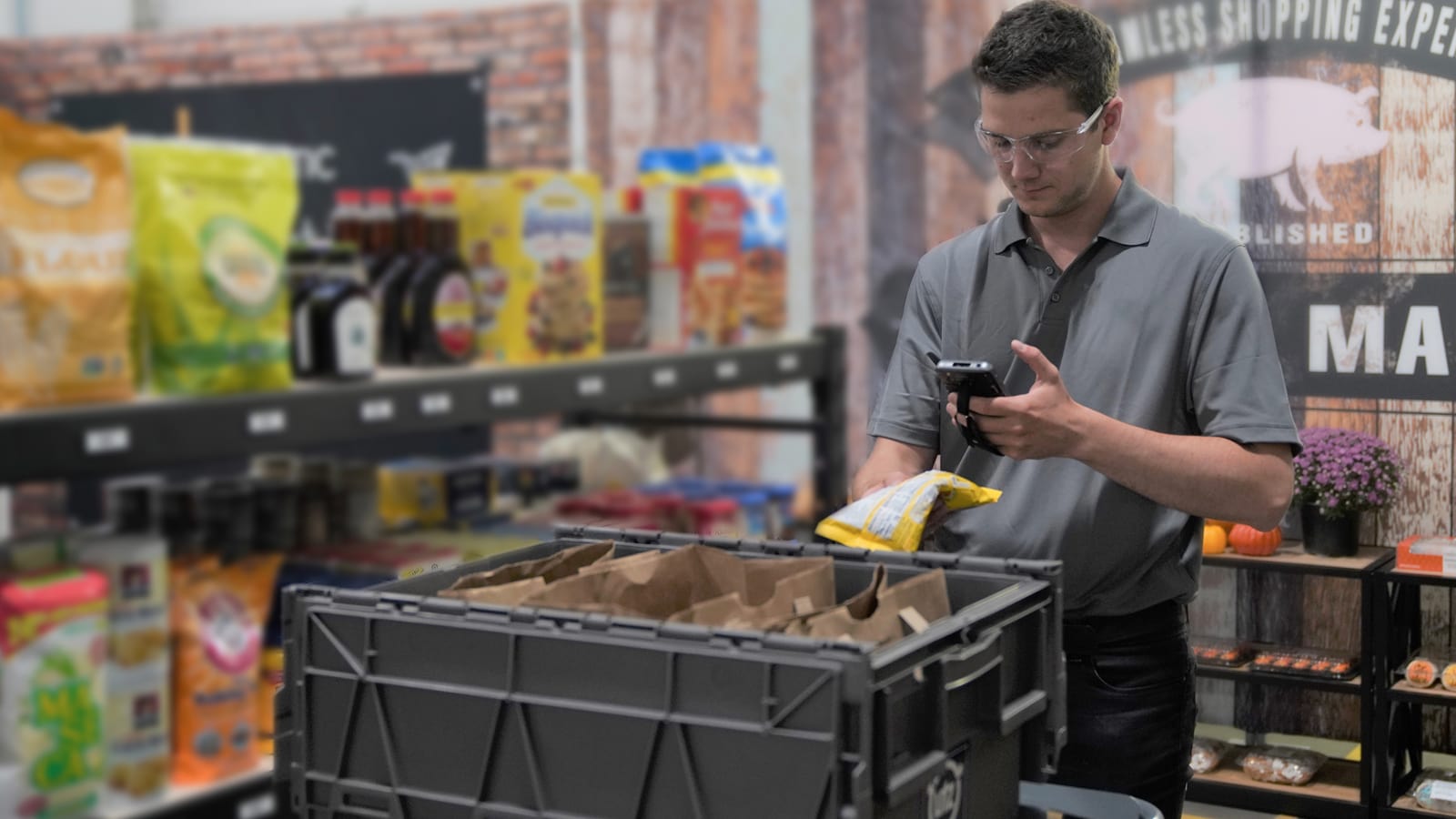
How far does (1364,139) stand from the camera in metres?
2.81

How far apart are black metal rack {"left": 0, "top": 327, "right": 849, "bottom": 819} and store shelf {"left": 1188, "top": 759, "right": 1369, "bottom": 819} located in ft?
5.24

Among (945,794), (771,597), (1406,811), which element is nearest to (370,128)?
(1406,811)

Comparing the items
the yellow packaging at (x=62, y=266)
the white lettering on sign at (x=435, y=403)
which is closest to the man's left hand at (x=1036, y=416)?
the yellow packaging at (x=62, y=266)

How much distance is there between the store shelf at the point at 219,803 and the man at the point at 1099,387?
1606 mm

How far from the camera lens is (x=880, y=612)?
1350 millimetres

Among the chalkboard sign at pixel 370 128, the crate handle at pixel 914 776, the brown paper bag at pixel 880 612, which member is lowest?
the crate handle at pixel 914 776

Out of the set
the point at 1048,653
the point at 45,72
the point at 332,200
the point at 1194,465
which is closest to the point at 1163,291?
the point at 1194,465

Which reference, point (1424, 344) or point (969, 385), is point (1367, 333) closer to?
point (1424, 344)

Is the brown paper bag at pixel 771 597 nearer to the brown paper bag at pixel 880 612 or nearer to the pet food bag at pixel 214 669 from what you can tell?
the brown paper bag at pixel 880 612

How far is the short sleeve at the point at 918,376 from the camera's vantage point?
199 centimetres

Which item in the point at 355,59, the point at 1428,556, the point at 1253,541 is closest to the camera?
the point at 1428,556

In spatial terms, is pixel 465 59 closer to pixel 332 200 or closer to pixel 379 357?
pixel 332 200

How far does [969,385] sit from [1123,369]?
34 cm

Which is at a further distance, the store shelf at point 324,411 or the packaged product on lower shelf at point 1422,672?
the packaged product on lower shelf at point 1422,672
